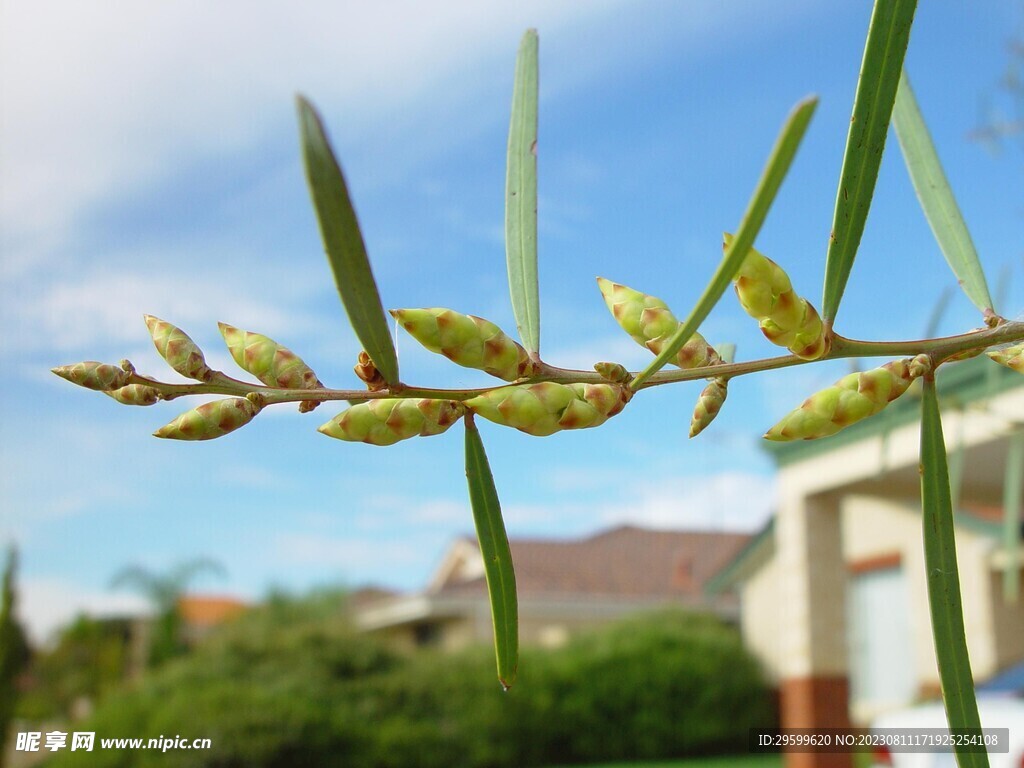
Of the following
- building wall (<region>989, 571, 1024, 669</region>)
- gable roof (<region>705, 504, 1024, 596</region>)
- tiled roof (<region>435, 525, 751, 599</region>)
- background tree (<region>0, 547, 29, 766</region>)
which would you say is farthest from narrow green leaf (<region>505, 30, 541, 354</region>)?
tiled roof (<region>435, 525, 751, 599</region>)

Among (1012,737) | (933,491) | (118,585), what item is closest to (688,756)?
(1012,737)

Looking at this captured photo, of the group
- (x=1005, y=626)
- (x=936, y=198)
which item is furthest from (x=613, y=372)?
(x=1005, y=626)

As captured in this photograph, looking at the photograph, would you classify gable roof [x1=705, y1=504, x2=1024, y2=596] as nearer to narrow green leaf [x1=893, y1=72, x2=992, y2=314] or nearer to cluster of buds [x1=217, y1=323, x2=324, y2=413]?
narrow green leaf [x1=893, y1=72, x2=992, y2=314]

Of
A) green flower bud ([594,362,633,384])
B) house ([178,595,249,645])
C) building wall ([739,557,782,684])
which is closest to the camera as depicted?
green flower bud ([594,362,633,384])

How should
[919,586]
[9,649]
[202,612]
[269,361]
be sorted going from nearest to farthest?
[269,361]
[919,586]
[9,649]
[202,612]

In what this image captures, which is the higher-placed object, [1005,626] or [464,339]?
[464,339]

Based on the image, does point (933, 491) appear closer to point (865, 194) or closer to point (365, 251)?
point (865, 194)

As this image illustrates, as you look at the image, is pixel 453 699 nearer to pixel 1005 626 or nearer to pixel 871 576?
pixel 871 576
